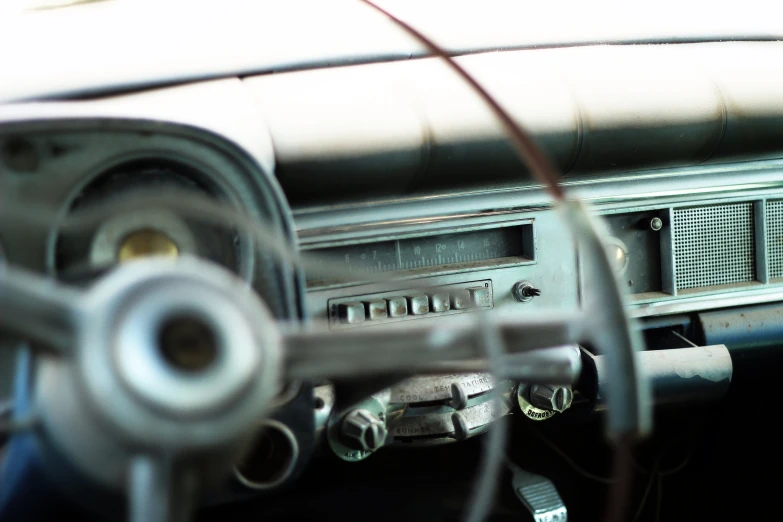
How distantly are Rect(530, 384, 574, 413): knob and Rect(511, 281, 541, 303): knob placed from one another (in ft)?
0.47

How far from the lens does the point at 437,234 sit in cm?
128

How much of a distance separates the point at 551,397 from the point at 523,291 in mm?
177

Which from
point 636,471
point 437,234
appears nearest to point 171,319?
point 437,234

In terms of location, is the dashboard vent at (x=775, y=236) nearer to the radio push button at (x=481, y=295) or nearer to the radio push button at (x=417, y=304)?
the radio push button at (x=481, y=295)

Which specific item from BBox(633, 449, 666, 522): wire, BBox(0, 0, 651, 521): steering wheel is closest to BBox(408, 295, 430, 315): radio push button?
BBox(0, 0, 651, 521): steering wheel

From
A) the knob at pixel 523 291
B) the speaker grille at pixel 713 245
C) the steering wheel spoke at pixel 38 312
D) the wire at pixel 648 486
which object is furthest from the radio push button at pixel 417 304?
the wire at pixel 648 486

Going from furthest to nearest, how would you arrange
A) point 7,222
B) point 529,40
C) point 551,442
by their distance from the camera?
point 551,442, point 529,40, point 7,222

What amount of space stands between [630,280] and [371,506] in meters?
0.71

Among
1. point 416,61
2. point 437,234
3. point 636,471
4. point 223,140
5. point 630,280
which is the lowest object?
point 636,471

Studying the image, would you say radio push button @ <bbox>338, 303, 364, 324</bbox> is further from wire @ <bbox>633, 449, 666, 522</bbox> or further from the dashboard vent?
wire @ <bbox>633, 449, 666, 522</bbox>

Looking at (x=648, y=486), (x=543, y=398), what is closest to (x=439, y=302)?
(x=543, y=398)

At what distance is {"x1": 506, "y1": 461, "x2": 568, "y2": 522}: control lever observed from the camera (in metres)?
1.59

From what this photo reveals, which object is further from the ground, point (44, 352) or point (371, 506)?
point (44, 352)

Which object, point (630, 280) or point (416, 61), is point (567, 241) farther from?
point (416, 61)
